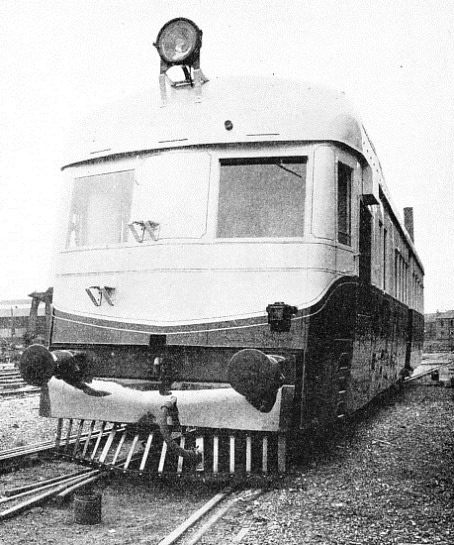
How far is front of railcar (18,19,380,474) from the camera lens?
15.8 ft

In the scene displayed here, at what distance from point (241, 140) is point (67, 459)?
2.80 meters

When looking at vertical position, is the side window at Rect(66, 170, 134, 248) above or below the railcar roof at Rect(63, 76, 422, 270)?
below

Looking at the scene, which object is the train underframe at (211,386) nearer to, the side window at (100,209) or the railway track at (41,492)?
the railway track at (41,492)

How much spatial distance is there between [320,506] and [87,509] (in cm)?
153

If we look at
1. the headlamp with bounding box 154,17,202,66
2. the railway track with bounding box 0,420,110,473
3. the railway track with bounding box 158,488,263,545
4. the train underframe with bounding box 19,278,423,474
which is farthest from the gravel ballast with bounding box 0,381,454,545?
the headlamp with bounding box 154,17,202,66

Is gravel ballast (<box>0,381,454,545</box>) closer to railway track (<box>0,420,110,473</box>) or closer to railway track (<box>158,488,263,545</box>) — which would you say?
railway track (<box>158,488,263,545</box>)

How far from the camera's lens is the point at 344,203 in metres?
5.45

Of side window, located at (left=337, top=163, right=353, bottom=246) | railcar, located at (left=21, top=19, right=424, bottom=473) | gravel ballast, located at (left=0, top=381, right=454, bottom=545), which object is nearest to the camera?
gravel ballast, located at (left=0, top=381, right=454, bottom=545)

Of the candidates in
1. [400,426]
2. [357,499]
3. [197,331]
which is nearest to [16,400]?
[400,426]

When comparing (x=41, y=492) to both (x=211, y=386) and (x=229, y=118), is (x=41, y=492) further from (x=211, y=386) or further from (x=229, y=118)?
(x=229, y=118)

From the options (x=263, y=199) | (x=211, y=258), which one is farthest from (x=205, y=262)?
(x=263, y=199)

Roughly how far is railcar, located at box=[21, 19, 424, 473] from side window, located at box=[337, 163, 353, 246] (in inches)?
0.6

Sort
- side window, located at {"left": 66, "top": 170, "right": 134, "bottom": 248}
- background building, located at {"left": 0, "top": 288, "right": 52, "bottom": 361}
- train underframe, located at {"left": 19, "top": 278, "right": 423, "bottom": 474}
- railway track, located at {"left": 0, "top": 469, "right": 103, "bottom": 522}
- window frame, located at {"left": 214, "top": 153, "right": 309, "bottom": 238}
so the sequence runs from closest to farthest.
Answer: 1. railway track, located at {"left": 0, "top": 469, "right": 103, "bottom": 522}
2. train underframe, located at {"left": 19, "top": 278, "right": 423, "bottom": 474}
3. window frame, located at {"left": 214, "top": 153, "right": 309, "bottom": 238}
4. side window, located at {"left": 66, "top": 170, "right": 134, "bottom": 248}
5. background building, located at {"left": 0, "top": 288, "right": 52, "bottom": 361}

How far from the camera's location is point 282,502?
4395mm
